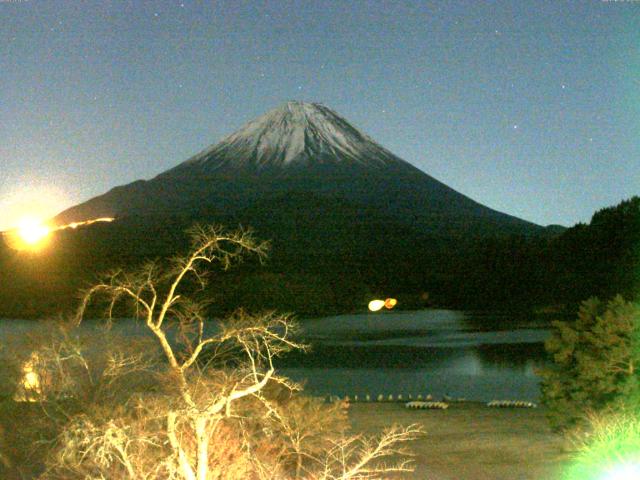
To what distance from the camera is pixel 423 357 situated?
5269cm

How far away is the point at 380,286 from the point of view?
89.7 m

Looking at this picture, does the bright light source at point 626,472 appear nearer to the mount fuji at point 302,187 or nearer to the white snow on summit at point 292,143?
the mount fuji at point 302,187

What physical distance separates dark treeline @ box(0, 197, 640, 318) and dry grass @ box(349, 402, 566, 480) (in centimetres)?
4165

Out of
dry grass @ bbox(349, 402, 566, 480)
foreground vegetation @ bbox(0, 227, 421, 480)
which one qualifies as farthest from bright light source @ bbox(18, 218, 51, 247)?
dry grass @ bbox(349, 402, 566, 480)

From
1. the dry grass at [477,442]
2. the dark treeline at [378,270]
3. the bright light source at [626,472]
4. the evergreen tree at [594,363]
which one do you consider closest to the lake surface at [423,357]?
the dark treeline at [378,270]

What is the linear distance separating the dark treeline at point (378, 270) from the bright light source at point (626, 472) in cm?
5222

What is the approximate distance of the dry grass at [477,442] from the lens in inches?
583

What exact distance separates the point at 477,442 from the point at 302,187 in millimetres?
119479

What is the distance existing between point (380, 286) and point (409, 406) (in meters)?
63.5

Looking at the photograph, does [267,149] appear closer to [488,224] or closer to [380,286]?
[488,224]

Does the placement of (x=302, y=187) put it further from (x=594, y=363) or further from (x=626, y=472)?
(x=626, y=472)

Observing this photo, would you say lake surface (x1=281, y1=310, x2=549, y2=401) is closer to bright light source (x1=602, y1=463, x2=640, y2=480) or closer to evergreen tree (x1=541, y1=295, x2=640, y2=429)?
evergreen tree (x1=541, y1=295, x2=640, y2=429)

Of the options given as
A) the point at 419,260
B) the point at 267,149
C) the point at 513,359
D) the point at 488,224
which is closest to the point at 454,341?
the point at 513,359

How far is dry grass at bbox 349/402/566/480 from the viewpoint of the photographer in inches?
583
